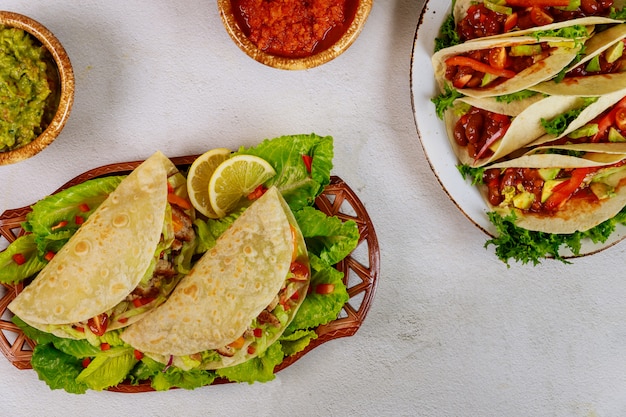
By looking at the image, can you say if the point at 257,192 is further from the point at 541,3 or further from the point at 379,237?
the point at 541,3

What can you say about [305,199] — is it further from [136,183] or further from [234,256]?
[136,183]

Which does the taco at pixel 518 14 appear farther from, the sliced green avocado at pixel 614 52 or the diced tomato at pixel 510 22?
the sliced green avocado at pixel 614 52

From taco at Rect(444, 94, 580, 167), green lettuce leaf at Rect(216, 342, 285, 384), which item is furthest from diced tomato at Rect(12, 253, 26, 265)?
taco at Rect(444, 94, 580, 167)

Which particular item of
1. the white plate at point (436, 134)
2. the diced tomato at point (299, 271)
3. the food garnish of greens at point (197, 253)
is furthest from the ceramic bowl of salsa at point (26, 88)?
the white plate at point (436, 134)

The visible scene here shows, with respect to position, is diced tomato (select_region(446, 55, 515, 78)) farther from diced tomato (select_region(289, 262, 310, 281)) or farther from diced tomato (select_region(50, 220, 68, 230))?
diced tomato (select_region(50, 220, 68, 230))

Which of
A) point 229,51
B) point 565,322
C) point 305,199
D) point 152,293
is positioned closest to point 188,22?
point 229,51
